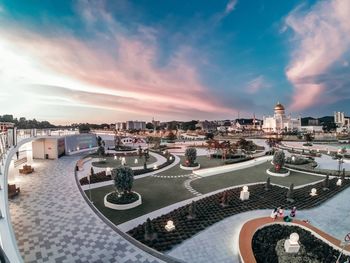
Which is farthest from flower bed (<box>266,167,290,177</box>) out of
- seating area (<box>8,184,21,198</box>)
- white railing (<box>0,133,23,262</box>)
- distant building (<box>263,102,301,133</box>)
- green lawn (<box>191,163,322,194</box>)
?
distant building (<box>263,102,301,133</box>)

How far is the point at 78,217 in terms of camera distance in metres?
13.6

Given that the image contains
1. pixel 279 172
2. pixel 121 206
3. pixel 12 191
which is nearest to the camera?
pixel 121 206

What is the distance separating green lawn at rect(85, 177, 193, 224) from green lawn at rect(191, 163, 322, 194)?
199 centimetres

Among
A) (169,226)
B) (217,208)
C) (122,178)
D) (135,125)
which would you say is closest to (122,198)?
(122,178)

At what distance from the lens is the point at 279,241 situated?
9.33 m

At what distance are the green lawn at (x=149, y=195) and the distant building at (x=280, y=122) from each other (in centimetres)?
9382

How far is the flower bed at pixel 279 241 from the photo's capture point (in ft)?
32.7

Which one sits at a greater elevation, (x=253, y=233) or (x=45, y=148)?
(x=45, y=148)

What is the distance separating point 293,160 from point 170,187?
20.5 m

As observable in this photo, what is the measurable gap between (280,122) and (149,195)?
101268 millimetres

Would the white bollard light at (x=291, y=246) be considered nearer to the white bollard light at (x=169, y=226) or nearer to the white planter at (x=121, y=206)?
the white bollard light at (x=169, y=226)

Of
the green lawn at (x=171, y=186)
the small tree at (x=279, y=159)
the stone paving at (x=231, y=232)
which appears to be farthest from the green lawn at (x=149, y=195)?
the small tree at (x=279, y=159)

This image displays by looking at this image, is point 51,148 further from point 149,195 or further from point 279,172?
point 279,172

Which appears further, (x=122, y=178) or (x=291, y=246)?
(x=122, y=178)
